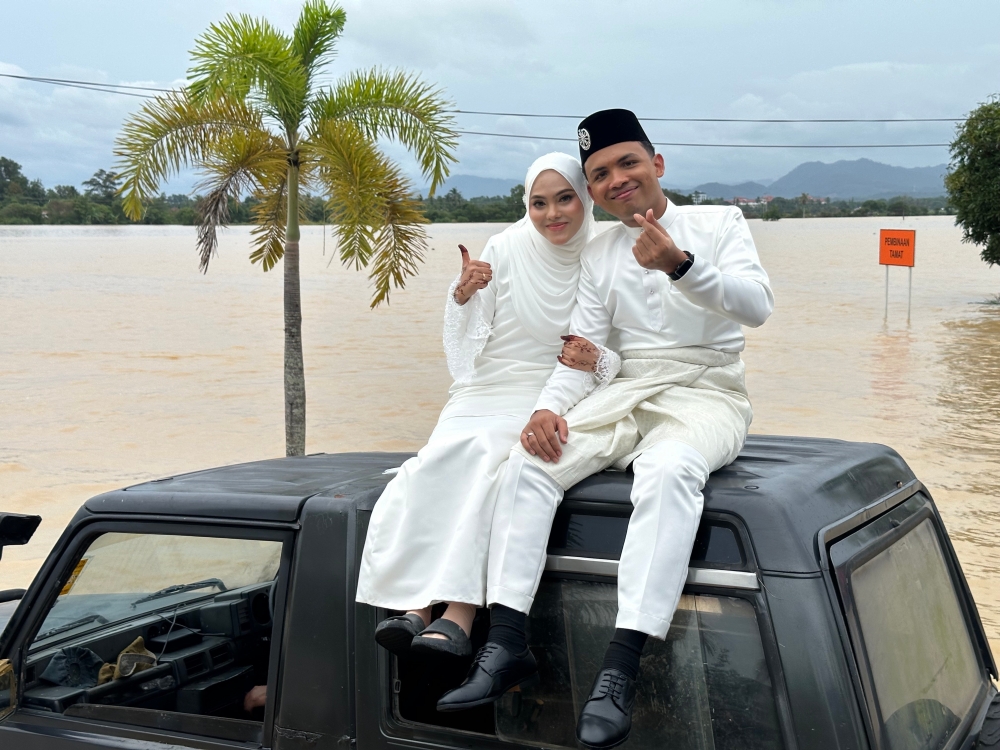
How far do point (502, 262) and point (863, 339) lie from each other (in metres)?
33.7

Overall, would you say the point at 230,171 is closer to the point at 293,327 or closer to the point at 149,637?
the point at 293,327

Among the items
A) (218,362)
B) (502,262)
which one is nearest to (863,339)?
(218,362)

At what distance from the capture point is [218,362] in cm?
3111

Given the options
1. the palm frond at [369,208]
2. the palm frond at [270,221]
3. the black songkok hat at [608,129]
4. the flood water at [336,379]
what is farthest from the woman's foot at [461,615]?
the palm frond at [270,221]

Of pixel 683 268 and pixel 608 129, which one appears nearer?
pixel 683 268

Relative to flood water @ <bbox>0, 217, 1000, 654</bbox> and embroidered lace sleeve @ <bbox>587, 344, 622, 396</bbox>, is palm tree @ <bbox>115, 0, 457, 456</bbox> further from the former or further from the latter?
embroidered lace sleeve @ <bbox>587, 344, 622, 396</bbox>

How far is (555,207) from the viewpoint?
3086mm

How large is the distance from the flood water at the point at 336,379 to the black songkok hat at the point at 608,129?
648 cm

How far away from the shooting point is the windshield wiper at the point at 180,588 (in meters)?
2.91

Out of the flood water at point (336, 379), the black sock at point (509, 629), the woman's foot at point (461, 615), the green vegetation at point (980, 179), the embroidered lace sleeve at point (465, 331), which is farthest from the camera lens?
the green vegetation at point (980, 179)

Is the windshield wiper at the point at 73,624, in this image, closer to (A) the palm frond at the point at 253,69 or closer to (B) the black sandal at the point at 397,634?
(B) the black sandal at the point at 397,634

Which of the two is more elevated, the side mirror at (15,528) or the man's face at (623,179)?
the man's face at (623,179)

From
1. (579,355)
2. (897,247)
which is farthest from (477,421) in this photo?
(897,247)

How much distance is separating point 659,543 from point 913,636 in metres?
0.66
